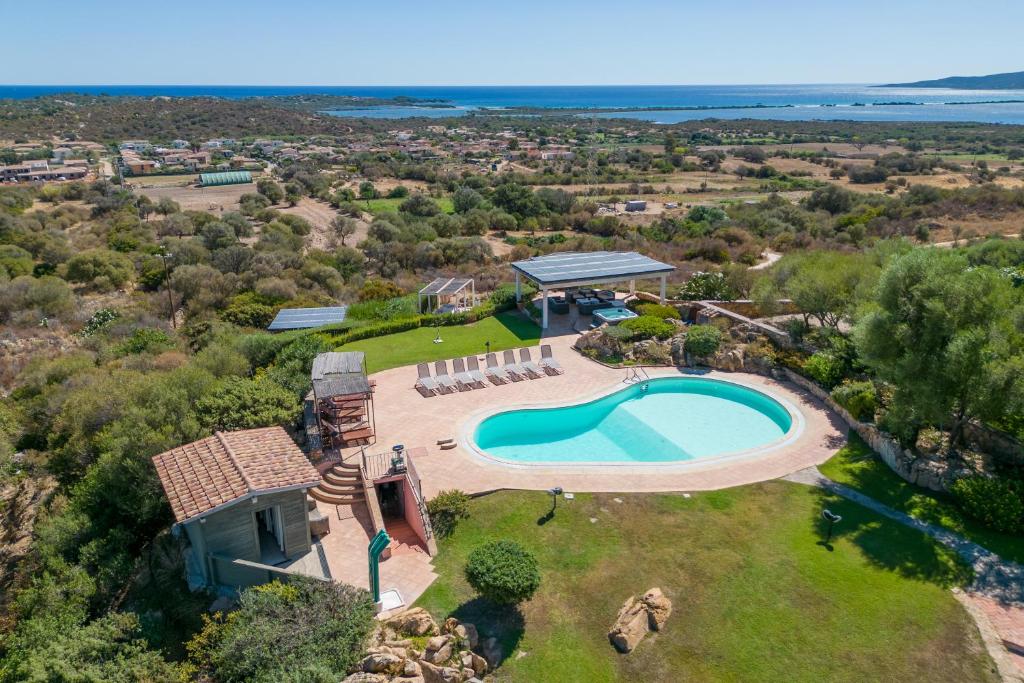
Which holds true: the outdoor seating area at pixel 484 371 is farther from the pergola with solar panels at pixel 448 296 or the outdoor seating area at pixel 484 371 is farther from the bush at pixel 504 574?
the bush at pixel 504 574

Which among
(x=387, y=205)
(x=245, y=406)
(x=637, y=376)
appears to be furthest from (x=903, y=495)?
(x=387, y=205)

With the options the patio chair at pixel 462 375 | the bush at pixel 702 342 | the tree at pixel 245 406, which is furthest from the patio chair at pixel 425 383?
the bush at pixel 702 342

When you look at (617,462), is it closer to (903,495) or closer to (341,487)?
(903,495)

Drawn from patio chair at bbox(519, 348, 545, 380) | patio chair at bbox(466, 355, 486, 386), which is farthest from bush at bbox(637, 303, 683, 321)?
patio chair at bbox(466, 355, 486, 386)

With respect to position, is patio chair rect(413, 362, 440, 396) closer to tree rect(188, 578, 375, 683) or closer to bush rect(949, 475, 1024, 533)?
tree rect(188, 578, 375, 683)

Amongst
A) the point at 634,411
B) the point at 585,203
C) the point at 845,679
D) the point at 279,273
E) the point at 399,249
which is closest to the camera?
the point at 845,679

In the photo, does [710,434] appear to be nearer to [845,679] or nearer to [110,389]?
[845,679]

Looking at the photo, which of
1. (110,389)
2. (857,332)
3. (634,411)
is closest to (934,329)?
(857,332)
